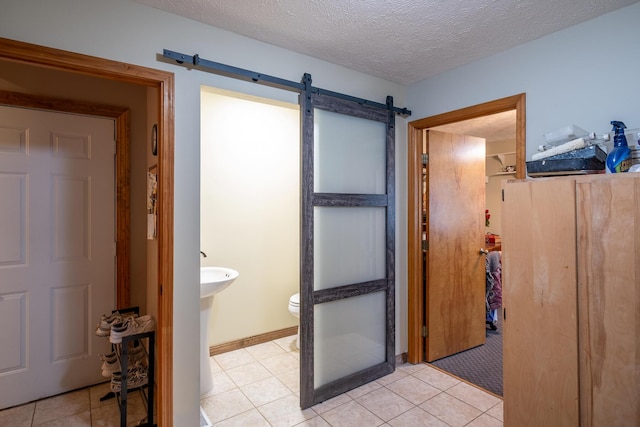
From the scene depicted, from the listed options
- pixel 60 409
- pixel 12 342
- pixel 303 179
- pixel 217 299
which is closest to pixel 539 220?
pixel 303 179

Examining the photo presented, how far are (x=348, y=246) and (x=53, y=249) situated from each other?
2.17m

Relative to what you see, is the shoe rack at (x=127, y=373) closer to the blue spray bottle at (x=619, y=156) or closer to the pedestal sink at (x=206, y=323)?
the pedestal sink at (x=206, y=323)

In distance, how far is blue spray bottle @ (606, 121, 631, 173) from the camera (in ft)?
5.14

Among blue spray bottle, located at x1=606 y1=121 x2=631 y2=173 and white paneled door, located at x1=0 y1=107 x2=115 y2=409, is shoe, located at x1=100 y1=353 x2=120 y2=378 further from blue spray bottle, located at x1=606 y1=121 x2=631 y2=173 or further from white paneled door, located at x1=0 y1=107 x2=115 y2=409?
blue spray bottle, located at x1=606 y1=121 x2=631 y2=173

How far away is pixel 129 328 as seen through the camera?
78.3 inches

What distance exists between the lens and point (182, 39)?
1881 millimetres

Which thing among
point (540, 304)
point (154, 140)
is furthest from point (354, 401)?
point (154, 140)

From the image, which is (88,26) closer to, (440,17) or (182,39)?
(182,39)

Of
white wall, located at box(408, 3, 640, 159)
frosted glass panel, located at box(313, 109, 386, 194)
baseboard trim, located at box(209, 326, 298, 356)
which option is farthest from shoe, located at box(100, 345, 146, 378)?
white wall, located at box(408, 3, 640, 159)

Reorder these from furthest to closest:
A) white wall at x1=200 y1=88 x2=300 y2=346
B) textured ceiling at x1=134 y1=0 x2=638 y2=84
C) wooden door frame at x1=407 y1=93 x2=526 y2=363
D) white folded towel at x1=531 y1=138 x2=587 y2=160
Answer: white wall at x1=200 y1=88 x2=300 y2=346 → wooden door frame at x1=407 y1=93 x2=526 y2=363 → textured ceiling at x1=134 y1=0 x2=638 y2=84 → white folded towel at x1=531 y1=138 x2=587 y2=160

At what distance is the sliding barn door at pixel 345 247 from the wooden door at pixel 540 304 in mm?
1116

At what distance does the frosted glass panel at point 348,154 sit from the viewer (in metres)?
2.42

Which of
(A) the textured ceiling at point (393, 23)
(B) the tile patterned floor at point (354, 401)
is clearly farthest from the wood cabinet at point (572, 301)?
(A) the textured ceiling at point (393, 23)

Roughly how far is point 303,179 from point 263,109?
1.39 metres
